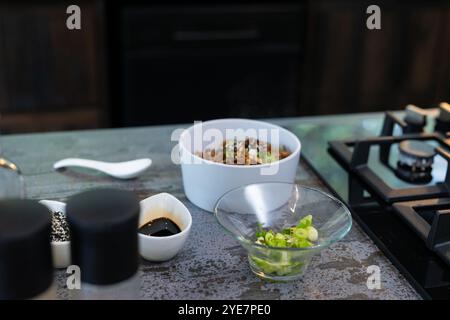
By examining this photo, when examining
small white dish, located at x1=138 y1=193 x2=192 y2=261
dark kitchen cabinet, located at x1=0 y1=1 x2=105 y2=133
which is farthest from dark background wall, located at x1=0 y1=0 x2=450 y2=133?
small white dish, located at x1=138 y1=193 x2=192 y2=261

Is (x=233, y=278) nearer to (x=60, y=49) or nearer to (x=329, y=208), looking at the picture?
(x=329, y=208)

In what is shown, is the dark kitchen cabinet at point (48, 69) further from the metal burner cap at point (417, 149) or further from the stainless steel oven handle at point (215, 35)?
the metal burner cap at point (417, 149)

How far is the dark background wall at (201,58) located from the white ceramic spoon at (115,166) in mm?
1107

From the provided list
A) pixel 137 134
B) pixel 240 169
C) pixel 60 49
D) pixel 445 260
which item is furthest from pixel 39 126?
pixel 445 260

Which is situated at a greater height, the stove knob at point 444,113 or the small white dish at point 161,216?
the stove knob at point 444,113

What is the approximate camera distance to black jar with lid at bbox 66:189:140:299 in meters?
0.59

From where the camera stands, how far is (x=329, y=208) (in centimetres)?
91

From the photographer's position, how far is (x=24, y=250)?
587 mm

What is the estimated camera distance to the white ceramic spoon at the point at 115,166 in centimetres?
106

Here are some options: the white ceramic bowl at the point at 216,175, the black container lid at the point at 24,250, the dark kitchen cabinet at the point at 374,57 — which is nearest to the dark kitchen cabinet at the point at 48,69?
the dark kitchen cabinet at the point at 374,57

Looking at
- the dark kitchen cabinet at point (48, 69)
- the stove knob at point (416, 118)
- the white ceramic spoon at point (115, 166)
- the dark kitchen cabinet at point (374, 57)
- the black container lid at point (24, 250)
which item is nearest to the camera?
the black container lid at point (24, 250)

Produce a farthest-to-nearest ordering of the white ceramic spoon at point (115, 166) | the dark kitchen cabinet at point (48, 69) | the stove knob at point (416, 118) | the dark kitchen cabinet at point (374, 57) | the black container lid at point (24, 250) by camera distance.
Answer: the dark kitchen cabinet at point (374, 57), the dark kitchen cabinet at point (48, 69), the stove knob at point (416, 118), the white ceramic spoon at point (115, 166), the black container lid at point (24, 250)

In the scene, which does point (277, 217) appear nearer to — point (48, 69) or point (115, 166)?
point (115, 166)

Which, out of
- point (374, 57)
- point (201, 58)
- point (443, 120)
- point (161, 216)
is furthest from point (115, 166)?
point (374, 57)
